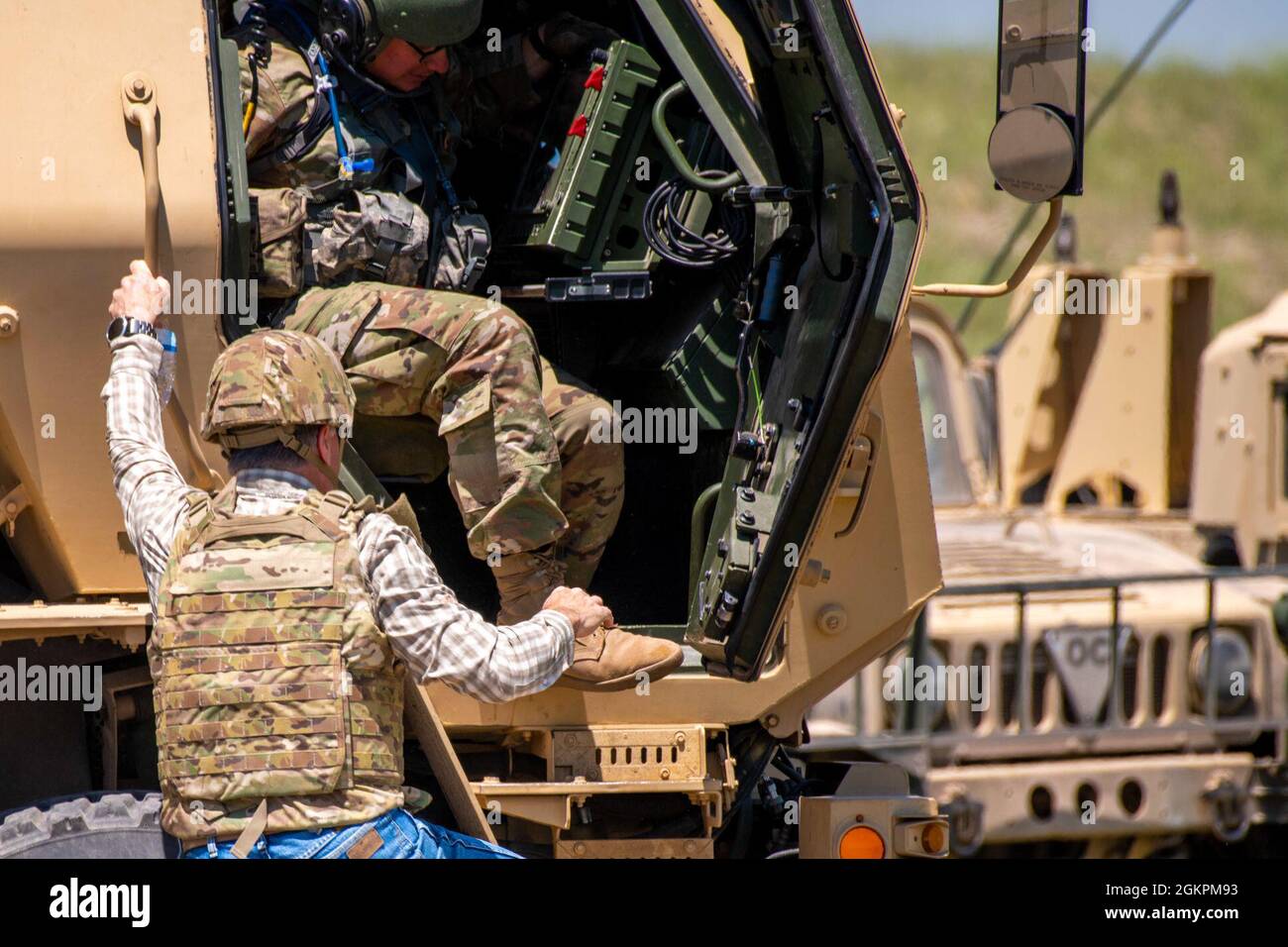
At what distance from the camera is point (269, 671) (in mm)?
3227

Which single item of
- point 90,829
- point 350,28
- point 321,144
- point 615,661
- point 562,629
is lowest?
point 90,829

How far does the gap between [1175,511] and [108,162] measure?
7071 mm

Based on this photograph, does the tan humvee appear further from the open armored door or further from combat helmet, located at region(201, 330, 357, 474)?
combat helmet, located at region(201, 330, 357, 474)

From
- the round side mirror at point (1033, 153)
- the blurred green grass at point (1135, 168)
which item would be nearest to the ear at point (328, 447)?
the round side mirror at point (1033, 153)

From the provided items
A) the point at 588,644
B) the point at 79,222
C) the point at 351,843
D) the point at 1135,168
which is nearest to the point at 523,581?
the point at 588,644

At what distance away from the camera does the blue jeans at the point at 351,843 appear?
3.27 m

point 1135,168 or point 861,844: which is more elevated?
point 1135,168

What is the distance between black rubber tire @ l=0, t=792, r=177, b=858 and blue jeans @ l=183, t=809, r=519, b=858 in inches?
13.0

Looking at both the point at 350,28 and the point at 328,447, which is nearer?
the point at 328,447

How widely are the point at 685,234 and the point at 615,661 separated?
1.01 metres

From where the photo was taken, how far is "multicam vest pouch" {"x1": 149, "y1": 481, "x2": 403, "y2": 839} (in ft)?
10.6

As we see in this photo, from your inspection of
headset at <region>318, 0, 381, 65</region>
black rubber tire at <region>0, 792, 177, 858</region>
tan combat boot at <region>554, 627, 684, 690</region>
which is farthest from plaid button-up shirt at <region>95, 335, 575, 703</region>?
headset at <region>318, 0, 381, 65</region>

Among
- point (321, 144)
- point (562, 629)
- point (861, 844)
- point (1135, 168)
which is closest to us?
point (562, 629)

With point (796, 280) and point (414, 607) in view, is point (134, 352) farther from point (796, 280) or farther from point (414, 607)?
point (796, 280)
